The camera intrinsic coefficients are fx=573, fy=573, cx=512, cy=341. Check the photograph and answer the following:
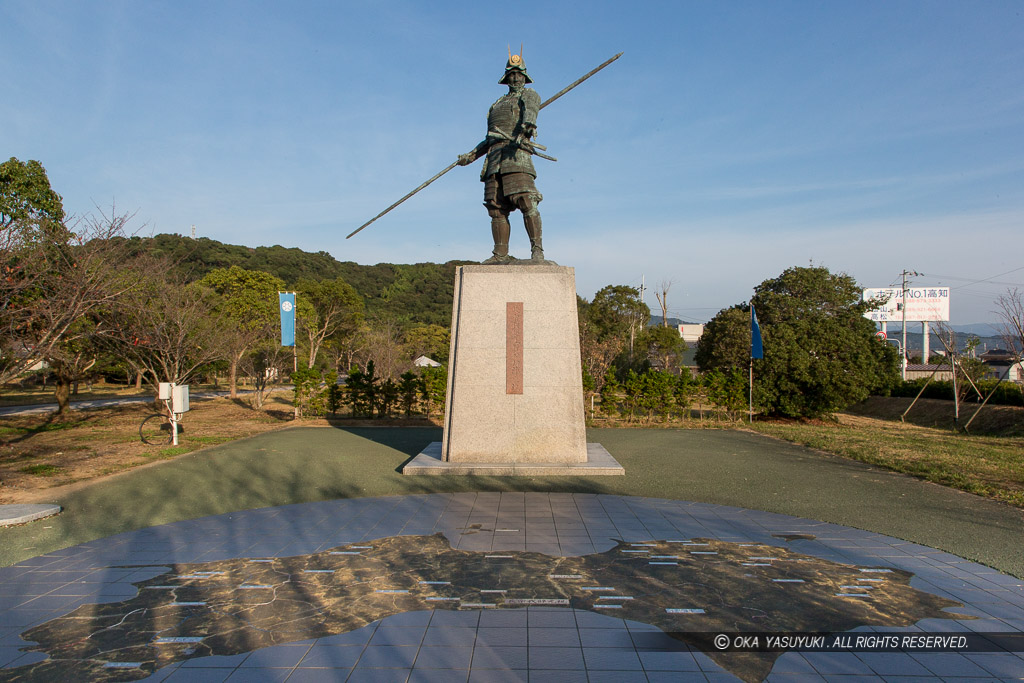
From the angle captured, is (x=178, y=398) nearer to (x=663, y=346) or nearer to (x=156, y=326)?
(x=156, y=326)

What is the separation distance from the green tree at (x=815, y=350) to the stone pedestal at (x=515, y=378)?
34.9 feet

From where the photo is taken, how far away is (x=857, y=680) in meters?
2.70

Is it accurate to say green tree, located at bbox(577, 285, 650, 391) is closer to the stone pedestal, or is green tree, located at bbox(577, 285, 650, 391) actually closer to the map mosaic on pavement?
the stone pedestal

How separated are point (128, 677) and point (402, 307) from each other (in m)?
46.7

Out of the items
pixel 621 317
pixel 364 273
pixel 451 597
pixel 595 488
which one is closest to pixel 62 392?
pixel 595 488

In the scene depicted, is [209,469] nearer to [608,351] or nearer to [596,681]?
[596,681]

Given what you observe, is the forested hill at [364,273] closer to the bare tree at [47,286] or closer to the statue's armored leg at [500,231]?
the bare tree at [47,286]

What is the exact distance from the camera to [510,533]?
4.92m

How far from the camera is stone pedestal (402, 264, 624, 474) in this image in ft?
24.0

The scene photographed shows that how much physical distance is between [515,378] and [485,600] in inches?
160

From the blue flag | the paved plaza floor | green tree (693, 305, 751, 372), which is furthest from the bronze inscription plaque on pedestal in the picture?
green tree (693, 305, 751, 372)

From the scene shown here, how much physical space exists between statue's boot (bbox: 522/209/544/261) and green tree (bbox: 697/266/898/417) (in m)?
10.6

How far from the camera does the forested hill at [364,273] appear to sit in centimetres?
4488

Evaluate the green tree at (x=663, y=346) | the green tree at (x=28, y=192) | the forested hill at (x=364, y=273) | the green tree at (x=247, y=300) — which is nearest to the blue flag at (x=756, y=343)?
the green tree at (x=28, y=192)
